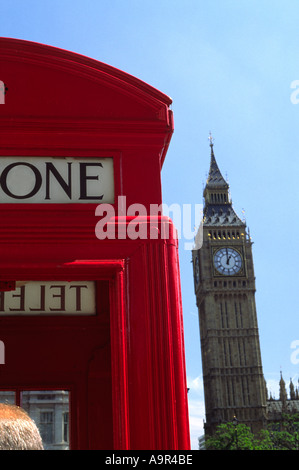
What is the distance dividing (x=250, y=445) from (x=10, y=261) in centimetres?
5225

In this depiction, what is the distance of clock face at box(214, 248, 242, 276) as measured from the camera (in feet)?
223

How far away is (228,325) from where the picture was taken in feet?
219

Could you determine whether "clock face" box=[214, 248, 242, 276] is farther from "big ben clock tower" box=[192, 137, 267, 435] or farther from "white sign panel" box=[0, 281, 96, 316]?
"white sign panel" box=[0, 281, 96, 316]

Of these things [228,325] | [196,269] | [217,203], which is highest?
[217,203]

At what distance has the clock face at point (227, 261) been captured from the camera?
68.1m

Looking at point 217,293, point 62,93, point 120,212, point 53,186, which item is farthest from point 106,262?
point 217,293

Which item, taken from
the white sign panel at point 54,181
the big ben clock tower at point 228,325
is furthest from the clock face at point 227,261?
the white sign panel at point 54,181

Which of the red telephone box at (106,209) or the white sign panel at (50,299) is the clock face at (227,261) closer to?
the white sign panel at (50,299)

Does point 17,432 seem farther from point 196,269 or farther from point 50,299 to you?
point 196,269

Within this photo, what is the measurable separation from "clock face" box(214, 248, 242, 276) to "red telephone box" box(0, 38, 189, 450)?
66.2m

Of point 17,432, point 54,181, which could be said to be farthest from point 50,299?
point 17,432

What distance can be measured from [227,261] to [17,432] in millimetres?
67573

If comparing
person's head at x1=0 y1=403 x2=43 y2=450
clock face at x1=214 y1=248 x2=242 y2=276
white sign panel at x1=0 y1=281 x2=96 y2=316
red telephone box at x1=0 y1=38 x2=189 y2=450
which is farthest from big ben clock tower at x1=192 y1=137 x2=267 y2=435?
person's head at x1=0 y1=403 x2=43 y2=450
